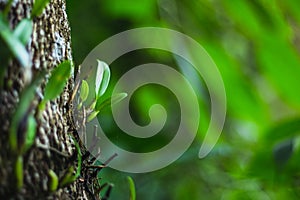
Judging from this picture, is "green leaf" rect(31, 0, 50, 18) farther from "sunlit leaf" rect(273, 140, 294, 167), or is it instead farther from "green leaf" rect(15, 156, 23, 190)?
"sunlit leaf" rect(273, 140, 294, 167)

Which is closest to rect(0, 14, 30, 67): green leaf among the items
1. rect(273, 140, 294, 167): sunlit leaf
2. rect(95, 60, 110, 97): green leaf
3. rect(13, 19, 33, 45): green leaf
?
rect(13, 19, 33, 45): green leaf

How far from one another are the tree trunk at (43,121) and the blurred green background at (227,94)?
440 mm

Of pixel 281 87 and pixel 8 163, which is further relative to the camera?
pixel 281 87

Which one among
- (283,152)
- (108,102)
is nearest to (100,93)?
(108,102)

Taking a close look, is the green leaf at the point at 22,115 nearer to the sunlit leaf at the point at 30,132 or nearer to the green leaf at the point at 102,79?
the sunlit leaf at the point at 30,132

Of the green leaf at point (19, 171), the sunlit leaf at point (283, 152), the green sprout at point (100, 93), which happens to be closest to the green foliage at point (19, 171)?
the green leaf at point (19, 171)

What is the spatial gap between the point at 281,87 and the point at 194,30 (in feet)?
0.79

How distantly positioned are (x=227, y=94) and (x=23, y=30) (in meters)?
0.74

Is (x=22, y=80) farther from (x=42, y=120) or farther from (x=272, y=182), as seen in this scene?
(x=272, y=182)

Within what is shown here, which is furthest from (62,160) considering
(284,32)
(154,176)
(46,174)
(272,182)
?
(154,176)

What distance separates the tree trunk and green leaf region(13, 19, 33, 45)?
12mm

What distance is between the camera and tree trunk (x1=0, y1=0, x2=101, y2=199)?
0.30 m

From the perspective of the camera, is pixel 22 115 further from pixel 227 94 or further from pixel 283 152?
pixel 227 94

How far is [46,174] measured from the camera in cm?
32
